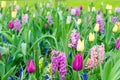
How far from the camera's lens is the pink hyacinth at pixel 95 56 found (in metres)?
1.65

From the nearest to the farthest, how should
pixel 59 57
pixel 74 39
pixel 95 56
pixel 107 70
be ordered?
1. pixel 107 70
2. pixel 59 57
3. pixel 95 56
4. pixel 74 39

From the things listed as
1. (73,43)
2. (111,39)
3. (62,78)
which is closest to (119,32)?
(111,39)

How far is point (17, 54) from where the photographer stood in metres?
2.01

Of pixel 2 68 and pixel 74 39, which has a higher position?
pixel 74 39

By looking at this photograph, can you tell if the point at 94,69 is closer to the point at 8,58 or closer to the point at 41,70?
the point at 41,70

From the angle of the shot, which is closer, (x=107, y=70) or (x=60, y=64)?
(x=107, y=70)

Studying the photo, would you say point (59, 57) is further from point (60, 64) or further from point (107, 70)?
point (107, 70)

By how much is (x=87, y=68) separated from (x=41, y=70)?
0.22m

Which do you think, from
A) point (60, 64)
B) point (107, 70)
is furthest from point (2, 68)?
point (107, 70)

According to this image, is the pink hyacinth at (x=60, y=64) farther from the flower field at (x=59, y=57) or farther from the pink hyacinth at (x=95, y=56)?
the pink hyacinth at (x=95, y=56)

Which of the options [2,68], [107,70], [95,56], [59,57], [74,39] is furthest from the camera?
[74,39]

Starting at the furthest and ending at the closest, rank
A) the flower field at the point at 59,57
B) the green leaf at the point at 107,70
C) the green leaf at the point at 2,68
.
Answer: the green leaf at the point at 2,68
the flower field at the point at 59,57
the green leaf at the point at 107,70

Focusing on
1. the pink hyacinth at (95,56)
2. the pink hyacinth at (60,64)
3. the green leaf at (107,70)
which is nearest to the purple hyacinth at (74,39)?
the pink hyacinth at (95,56)

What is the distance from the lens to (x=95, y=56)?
169cm
